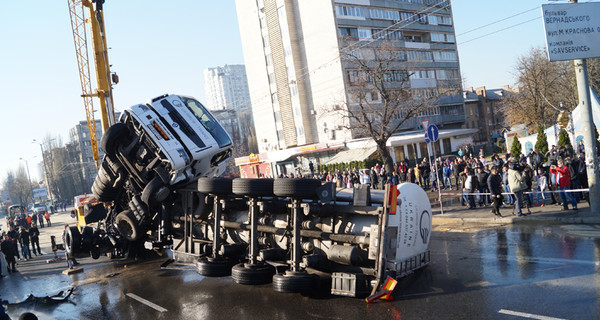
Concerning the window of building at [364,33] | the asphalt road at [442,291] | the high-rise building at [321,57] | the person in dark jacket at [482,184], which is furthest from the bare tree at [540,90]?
the asphalt road at [442,291]

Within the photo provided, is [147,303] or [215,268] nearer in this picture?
[147,303]

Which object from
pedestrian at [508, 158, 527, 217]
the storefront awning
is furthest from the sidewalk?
the storefront awning

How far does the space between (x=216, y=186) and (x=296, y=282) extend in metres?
2.70

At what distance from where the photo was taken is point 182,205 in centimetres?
1090

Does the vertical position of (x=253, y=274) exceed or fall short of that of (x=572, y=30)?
it falls short

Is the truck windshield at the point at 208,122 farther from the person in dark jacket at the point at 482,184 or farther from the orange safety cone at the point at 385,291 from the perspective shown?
the person in dark jacket at the point at 482,184

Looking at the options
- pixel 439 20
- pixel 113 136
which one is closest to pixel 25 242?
pixel 113 136

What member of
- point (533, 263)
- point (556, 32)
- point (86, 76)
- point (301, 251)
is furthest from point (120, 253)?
point (86, 76)

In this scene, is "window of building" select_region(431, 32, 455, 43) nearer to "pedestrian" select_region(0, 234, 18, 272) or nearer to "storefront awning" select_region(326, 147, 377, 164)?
"storefront awning" select_region(326, 147, 377, 164)

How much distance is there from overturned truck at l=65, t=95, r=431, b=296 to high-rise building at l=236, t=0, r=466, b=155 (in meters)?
38.4

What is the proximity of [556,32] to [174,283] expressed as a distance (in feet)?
38.3

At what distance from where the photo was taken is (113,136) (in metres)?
11.1

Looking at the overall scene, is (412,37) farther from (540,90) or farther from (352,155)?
(352,155)

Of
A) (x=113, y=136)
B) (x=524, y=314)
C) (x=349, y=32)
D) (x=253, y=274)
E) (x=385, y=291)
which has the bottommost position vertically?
(x=524, y=314)
